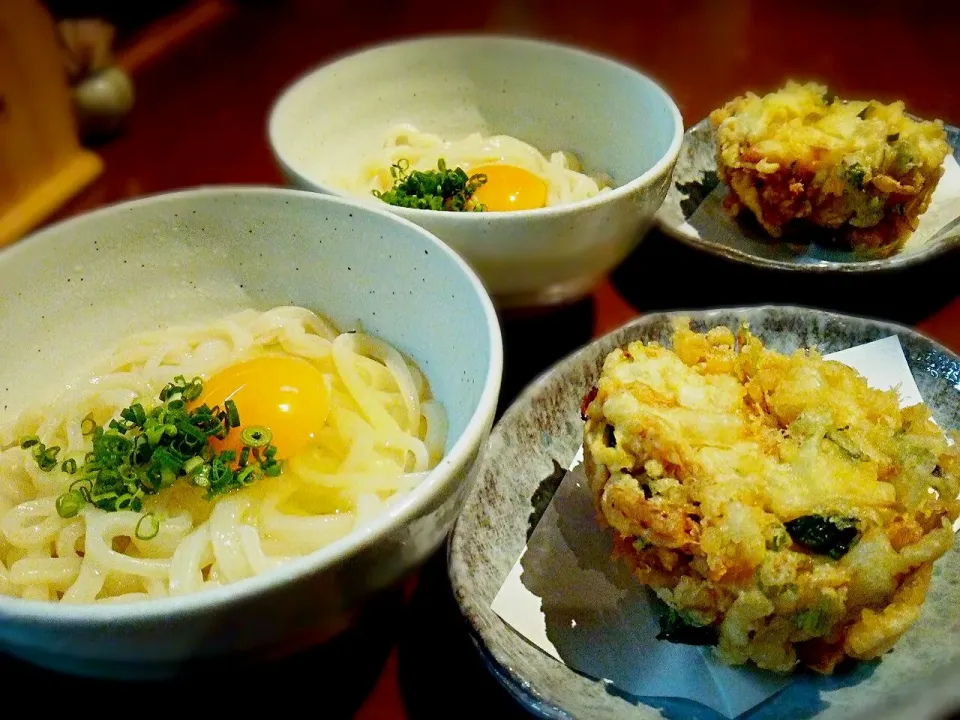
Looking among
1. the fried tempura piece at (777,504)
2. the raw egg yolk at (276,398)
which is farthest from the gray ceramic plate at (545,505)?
the raw egg yolk at (276,398)

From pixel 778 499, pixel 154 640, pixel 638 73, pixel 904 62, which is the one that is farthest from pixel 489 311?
pixel 904 62

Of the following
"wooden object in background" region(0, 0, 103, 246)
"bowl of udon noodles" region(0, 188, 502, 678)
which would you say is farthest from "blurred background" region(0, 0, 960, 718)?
"bowl of udon noodles" region(0, 188, 502, 678)

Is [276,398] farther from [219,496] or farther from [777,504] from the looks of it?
[777,504]

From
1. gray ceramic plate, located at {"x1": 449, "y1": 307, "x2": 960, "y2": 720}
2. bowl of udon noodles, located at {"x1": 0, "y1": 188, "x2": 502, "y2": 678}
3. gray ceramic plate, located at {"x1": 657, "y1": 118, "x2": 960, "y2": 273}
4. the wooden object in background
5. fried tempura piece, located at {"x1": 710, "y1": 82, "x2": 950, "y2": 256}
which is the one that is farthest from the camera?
the wooden object in background

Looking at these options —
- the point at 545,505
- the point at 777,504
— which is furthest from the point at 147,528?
the point at 777,504

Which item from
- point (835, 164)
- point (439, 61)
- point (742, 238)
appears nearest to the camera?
point (835, 164)

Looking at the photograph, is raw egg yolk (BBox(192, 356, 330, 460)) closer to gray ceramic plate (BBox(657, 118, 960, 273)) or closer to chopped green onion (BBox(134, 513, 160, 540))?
chopped green onion (BBox(134, 513, 160, 540))

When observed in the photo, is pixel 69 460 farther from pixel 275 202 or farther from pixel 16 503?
pixel 275 202
